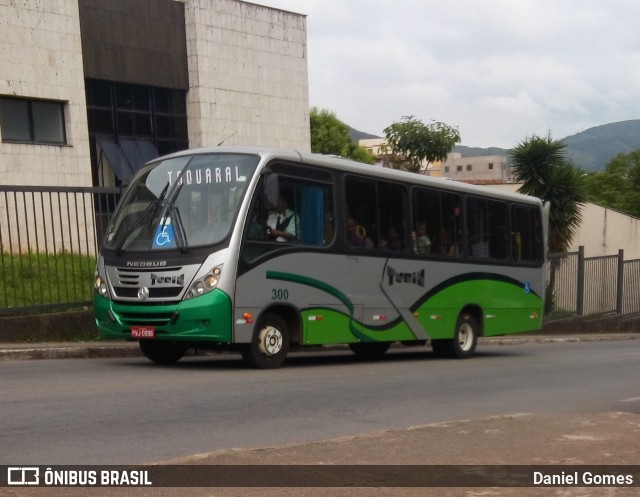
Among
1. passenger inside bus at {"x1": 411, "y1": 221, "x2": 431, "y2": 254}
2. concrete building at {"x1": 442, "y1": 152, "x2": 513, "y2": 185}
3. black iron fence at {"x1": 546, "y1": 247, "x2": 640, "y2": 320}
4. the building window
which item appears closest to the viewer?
passenger inside bus at {"x1": 411, "y1": 221, "x2": 431, "y2": 254}

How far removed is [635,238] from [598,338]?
Result: 17585mm

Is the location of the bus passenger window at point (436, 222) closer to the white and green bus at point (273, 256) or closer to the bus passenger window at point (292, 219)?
the white and green bus at point (273, 256)

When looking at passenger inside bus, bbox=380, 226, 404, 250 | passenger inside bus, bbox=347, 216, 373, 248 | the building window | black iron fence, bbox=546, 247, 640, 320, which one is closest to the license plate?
passenger inside bus, bbox=347, 216, 373, 248

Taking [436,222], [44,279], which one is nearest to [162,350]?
[44,279]

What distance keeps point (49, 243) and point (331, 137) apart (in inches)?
2707

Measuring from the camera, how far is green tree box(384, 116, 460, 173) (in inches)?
1984

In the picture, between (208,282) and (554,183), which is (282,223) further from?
(554,183)

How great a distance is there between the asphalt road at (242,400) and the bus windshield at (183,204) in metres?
1.71

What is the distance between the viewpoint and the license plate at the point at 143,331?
1361 cm

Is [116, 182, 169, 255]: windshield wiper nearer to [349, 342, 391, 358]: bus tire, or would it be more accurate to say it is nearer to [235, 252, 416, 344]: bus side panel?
[235, 252, 416, 344]: bus side panel

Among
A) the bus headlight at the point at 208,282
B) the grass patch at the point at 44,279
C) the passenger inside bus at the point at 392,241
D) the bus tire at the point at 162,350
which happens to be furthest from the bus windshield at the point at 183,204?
the passenger inside bus at the point at 392,241

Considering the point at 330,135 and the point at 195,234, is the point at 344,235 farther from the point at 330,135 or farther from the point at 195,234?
the point at 330,135

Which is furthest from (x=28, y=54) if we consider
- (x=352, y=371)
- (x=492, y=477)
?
(x=492, y=477)

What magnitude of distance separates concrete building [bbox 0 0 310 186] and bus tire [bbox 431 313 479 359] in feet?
53.2
